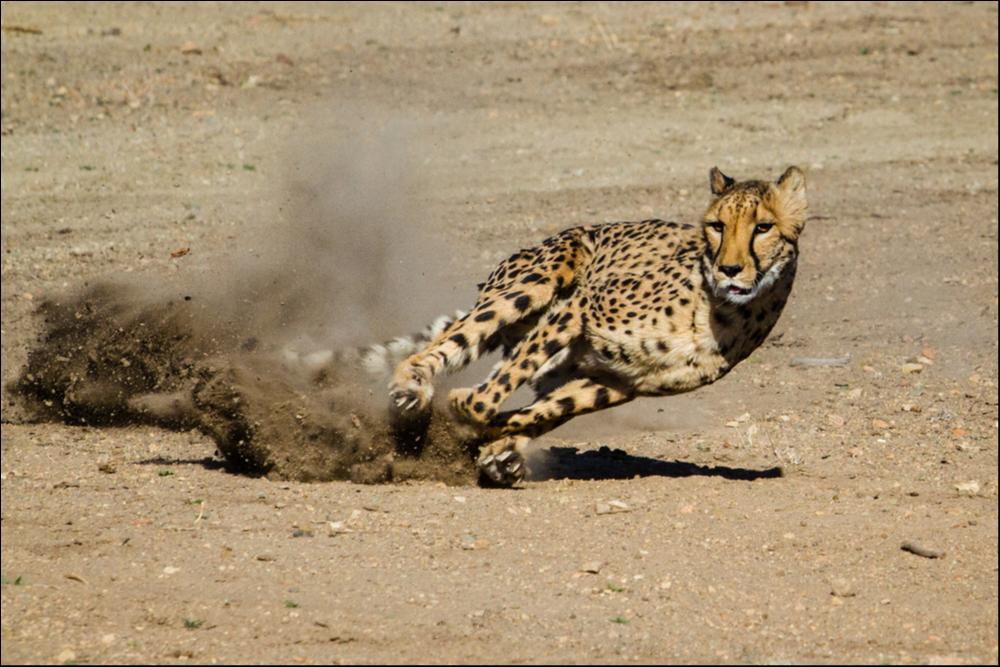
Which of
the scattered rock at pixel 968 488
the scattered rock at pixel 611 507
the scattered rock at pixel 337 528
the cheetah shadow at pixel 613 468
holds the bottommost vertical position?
the cheetah shadow at pixel 613 468

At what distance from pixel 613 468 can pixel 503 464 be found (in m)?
0.79

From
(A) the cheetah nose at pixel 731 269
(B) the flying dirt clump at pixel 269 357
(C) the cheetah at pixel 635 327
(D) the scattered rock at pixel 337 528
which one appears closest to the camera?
(D) the scattered rock at pixel 337 528

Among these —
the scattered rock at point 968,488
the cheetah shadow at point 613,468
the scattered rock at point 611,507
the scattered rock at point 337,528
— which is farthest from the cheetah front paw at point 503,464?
the scattered rock at point 968,488

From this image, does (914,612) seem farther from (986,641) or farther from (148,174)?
(148,174)

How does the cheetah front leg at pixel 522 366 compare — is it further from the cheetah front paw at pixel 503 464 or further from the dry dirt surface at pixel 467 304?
the dry dirt surface at pixel 467 304

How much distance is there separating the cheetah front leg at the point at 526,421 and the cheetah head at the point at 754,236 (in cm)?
68

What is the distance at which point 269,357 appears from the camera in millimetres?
7379

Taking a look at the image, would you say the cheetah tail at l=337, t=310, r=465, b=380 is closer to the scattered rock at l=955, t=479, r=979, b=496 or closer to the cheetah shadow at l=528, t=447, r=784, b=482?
the cheetah shadow at l=528, t=447, r=784, b=482

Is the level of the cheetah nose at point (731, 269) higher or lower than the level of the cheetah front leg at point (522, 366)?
higher

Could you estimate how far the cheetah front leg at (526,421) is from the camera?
7055mm

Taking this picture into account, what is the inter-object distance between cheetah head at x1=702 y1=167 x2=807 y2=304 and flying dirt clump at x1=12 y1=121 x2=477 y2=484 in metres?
1.34

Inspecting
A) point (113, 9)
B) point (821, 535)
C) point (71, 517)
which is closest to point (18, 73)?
point (113, 9)

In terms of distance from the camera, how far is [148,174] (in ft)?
41.4

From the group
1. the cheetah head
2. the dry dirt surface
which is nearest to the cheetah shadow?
the dry dirt surface
